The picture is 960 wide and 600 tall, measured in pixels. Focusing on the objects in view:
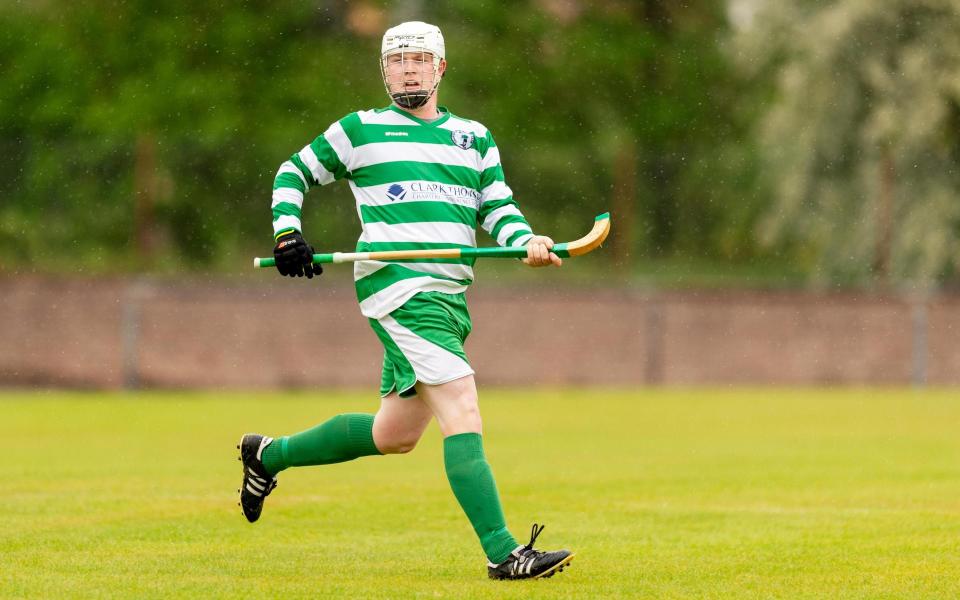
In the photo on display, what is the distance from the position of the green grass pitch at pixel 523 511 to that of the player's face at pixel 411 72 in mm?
1781

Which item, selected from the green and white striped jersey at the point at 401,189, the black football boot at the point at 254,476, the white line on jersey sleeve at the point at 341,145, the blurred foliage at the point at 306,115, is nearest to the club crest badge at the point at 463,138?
the green and white striped jersey at the point at 401,189

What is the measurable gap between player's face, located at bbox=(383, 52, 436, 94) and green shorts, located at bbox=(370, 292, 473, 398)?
784mm

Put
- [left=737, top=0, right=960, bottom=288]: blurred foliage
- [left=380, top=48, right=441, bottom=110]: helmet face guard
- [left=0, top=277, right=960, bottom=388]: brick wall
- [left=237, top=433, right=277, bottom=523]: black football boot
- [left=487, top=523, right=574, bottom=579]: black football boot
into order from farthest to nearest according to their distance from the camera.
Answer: [left=737, top=0, right=960, bottom=288]: blurred foliage < [left=0, top=277, right=960, bottom=388]: brick wall < [left=237, top=433, right=277, bottom=523]: black football boot < [left=380, top=48, right=441, bottom=110]: helmet face guard < [left=487, top=523, right=574, bottom=579]: black football boot

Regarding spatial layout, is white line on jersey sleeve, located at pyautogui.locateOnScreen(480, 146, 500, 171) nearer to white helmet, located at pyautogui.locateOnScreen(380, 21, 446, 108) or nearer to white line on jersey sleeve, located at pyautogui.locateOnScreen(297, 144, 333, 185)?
white helmet, located at pyautogui.locateOnScreen(380, 21, 446, 108)

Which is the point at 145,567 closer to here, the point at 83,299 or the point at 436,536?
the point at 436,536

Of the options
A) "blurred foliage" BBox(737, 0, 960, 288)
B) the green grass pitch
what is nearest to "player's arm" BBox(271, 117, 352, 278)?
the green grass pitch

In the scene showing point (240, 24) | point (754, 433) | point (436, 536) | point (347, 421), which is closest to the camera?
point (347, 421)

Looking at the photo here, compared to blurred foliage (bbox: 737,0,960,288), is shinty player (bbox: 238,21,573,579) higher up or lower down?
lower down

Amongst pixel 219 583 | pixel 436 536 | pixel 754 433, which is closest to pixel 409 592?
pixel 219 583

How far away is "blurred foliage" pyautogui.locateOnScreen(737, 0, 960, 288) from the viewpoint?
20.9 meters

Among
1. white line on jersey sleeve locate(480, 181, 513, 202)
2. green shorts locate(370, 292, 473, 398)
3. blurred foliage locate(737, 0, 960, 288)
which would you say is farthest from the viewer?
blurred foliage locate(737, 0, 960, 288)

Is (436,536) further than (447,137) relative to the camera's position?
Yes

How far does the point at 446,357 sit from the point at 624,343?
1381cm

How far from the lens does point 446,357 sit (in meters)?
6.11
